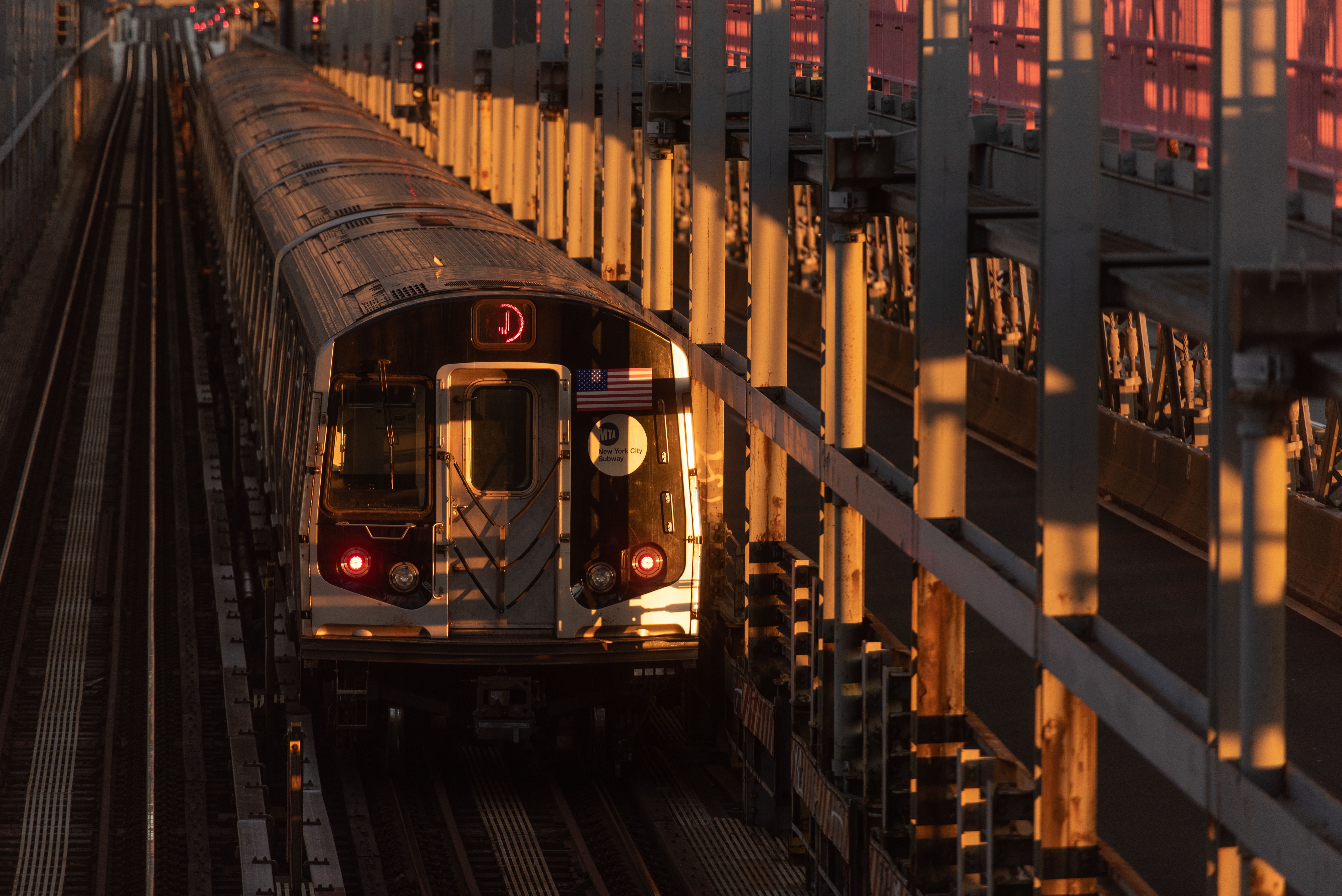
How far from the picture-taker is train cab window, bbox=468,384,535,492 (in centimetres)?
1070

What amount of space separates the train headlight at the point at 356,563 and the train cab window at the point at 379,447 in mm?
236

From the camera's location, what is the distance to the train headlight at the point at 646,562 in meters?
10.8

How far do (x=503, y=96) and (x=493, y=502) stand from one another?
1214 cm

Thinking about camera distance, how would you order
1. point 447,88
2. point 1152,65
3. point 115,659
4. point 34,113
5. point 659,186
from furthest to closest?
point 34,113, point 447,88, point 115,659, point 659,186, point 1152,65

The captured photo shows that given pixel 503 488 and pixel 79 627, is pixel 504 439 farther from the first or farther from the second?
pixel 79 627

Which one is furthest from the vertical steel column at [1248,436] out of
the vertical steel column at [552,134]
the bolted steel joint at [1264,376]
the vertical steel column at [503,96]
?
the vertical steel column at [503,96]

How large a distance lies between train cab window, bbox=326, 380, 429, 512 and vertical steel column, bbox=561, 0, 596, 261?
636 centimetres

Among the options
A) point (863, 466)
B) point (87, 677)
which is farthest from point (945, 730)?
point (87, 677)

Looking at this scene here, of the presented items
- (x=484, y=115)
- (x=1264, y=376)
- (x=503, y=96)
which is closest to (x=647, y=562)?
(x=1264, y=376)

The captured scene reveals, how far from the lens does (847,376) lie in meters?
9.57

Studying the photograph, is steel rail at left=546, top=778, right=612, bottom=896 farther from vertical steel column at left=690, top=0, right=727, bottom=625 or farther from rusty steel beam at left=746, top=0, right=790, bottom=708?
vertical steel column at left=690, top=0, right=727, bottom=625

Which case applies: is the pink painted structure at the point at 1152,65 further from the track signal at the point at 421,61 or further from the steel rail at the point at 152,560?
the track signal at the point at 421,61

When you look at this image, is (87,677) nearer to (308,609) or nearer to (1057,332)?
(308,609)

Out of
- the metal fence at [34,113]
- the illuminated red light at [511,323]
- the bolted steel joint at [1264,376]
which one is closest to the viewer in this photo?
the bolted steel joint at [1264,376]
